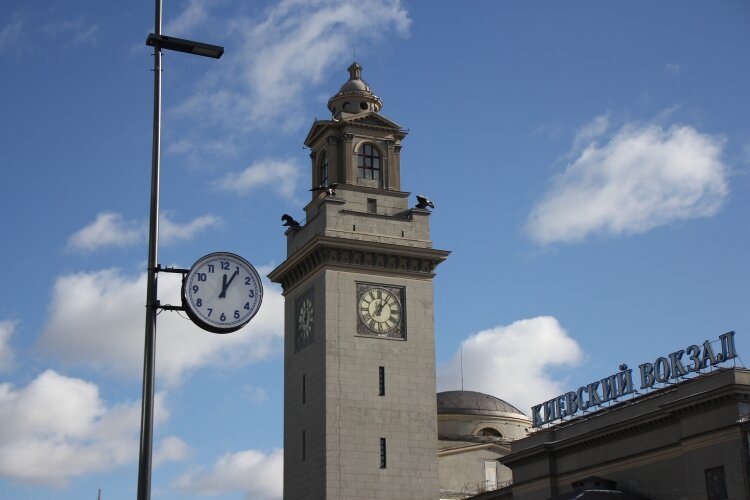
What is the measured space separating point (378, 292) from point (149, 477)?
55968 millimetres

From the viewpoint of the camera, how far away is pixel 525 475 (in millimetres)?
66875

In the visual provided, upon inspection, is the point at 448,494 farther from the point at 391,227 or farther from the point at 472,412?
the point at 391,227

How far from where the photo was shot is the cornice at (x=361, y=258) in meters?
68.7

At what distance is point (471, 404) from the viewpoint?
307 ft

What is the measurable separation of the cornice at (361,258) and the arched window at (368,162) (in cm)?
543

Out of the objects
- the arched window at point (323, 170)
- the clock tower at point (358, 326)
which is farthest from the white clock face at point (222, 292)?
the arched window at point (323, 170)

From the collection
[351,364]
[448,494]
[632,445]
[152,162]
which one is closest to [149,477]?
[152,162]

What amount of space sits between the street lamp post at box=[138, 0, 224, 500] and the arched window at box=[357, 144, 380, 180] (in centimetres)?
5627

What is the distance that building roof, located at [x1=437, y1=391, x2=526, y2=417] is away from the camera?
3656 inches

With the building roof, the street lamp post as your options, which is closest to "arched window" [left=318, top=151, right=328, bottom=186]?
the building roof

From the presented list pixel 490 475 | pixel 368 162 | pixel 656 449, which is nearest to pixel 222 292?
pixel 656 449

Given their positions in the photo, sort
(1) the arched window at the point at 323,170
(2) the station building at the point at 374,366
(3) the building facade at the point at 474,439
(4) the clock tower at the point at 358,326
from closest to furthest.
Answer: (2) the station building at the point at 374,366 < (4) the clock tower at the point at 358,326 < (1) the arched window at the point at 323,170 < (3) the building facade at the point at 474,439

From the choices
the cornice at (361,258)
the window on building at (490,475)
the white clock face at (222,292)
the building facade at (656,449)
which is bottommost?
the white clock face at (222,292)

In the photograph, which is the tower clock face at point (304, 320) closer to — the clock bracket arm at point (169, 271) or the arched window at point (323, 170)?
the arched window at point (323, 170)
